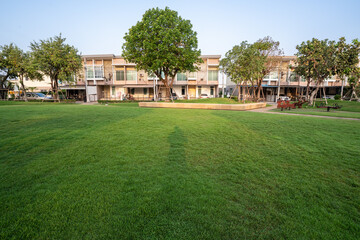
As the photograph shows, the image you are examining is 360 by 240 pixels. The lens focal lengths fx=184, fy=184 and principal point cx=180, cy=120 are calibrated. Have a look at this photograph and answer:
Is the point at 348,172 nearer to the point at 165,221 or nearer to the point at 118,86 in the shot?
the point at 165,221

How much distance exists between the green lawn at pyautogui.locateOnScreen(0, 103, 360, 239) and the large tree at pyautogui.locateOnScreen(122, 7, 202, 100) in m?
15.9

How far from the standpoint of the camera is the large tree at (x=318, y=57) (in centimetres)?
2178

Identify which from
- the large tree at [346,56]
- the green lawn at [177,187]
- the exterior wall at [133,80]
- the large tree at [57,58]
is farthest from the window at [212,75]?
the green lawn at [177,187]

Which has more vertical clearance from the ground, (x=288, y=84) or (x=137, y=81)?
(x=137, y=81)

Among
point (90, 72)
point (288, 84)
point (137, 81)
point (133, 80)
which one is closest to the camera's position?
point (137, 81)

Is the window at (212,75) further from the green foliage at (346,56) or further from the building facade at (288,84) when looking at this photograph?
the green foliage at (346,56)

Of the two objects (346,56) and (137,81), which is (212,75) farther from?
(346,56)

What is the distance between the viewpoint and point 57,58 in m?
25.5

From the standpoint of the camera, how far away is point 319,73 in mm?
22703

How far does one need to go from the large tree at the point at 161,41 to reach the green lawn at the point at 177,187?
15.9m

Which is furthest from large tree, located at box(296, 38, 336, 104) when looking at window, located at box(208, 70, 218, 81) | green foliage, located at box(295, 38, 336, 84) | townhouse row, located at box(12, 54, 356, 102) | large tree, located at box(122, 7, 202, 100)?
window, located at box(208, 70, 218, 81)

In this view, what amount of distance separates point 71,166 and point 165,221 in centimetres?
269

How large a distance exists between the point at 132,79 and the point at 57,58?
13.6 meters

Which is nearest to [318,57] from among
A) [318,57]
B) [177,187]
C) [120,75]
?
[318,57]
